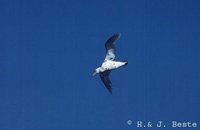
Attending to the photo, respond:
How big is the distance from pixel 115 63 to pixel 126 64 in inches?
14.1

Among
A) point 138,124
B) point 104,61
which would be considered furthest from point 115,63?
point 138,124

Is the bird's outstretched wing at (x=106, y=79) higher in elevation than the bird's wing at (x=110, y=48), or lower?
lower

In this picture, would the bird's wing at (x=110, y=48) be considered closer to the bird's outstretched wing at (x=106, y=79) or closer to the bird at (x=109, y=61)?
the bird at (x=109, y=61)

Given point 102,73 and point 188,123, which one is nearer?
point 188,123

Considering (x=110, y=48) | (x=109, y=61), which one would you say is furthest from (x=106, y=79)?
(x=110, y=48)

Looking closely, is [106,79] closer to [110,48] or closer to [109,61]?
[109,61]

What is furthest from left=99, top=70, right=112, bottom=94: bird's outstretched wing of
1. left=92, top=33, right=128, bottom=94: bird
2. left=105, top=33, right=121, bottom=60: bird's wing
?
left=105, top=33, right=121, bottom=60: bird's wing

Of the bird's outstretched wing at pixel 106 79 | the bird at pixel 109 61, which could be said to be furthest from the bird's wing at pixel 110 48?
the bird's outstretched wing at pixel 106 79

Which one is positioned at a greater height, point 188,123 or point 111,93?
point 111,93

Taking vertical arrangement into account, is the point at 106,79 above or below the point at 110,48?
below

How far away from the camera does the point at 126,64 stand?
11273mm

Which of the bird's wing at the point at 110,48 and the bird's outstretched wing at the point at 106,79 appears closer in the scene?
the bird's wing at the point at 110,48

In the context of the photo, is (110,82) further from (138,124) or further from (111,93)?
(138,124)

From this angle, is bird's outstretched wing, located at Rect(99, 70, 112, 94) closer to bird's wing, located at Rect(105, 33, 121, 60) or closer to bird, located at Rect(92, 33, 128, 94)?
bird, located at Rect(92, 33, 128, 94)
